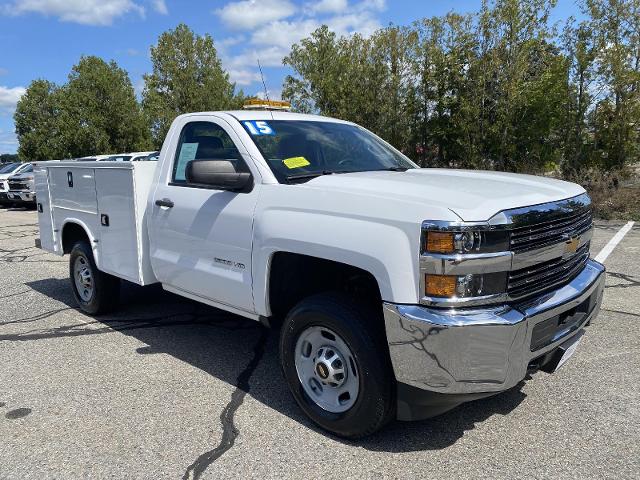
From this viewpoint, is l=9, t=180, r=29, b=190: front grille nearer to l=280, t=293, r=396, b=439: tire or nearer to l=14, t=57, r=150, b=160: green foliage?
l=14, t=57, r=150, b=160: green foliage

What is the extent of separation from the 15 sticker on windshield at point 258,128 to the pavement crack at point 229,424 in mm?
1884

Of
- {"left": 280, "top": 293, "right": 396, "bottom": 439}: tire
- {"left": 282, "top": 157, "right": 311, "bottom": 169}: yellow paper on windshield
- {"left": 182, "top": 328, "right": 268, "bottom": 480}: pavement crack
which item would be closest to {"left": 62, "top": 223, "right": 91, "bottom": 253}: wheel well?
{"left": 182, "top": 328, "right": 268, "bottom": 480}: pavement crack

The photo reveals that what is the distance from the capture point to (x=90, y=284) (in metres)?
5.79

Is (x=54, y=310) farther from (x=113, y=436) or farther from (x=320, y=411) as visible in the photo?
(x=320, y=411)

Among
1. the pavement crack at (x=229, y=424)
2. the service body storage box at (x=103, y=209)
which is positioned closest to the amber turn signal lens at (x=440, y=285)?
the pavement crack at (x=229, y=424)

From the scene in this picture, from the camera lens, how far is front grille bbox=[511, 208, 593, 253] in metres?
2.82

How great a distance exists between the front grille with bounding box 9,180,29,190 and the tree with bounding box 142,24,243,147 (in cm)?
593

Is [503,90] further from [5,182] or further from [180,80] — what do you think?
[5,182]

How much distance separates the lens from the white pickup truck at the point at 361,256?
2.71 metres

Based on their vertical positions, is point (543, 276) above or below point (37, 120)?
below

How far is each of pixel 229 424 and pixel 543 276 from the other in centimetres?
215

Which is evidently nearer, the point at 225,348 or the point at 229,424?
the point at 229,424

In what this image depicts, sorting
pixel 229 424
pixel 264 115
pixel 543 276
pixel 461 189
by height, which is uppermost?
pixel 264 115

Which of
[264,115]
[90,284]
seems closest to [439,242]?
[264,115]
